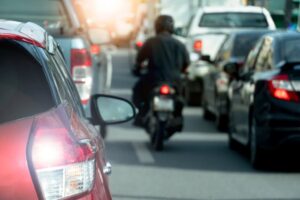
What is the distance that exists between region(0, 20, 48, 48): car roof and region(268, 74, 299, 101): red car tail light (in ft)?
24.5

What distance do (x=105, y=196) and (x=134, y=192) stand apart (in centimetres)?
634

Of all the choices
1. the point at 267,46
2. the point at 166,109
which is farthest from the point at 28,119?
the point at 166,109

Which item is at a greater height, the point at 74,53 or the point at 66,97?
the point at 66,97

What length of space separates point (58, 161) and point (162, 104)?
11.1m

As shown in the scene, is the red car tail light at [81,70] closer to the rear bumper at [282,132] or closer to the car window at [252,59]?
the rear bumper at [282,132]

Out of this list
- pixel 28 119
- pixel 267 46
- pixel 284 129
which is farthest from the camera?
pixel 267 46

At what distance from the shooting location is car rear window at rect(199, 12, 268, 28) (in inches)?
1029

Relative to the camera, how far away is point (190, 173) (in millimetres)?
12547

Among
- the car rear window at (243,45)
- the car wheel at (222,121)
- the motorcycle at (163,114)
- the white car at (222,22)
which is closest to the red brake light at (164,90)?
the motorcycle at (163,114)

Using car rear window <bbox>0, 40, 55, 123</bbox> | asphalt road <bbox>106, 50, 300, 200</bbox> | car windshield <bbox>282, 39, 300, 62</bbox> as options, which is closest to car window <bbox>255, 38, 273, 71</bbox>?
car windshield <bbox>282, 39, 300, 62</bbox>

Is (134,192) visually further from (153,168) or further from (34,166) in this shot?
(34,166)

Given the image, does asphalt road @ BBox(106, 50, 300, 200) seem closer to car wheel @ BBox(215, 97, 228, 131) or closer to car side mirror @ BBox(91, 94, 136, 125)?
car wheel @ BBox(215, 97, 228, 131)

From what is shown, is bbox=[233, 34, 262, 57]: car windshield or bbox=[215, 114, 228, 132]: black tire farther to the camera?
bbox=[233, 34, 262, 57]: car windshield

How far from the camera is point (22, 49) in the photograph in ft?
14.6
